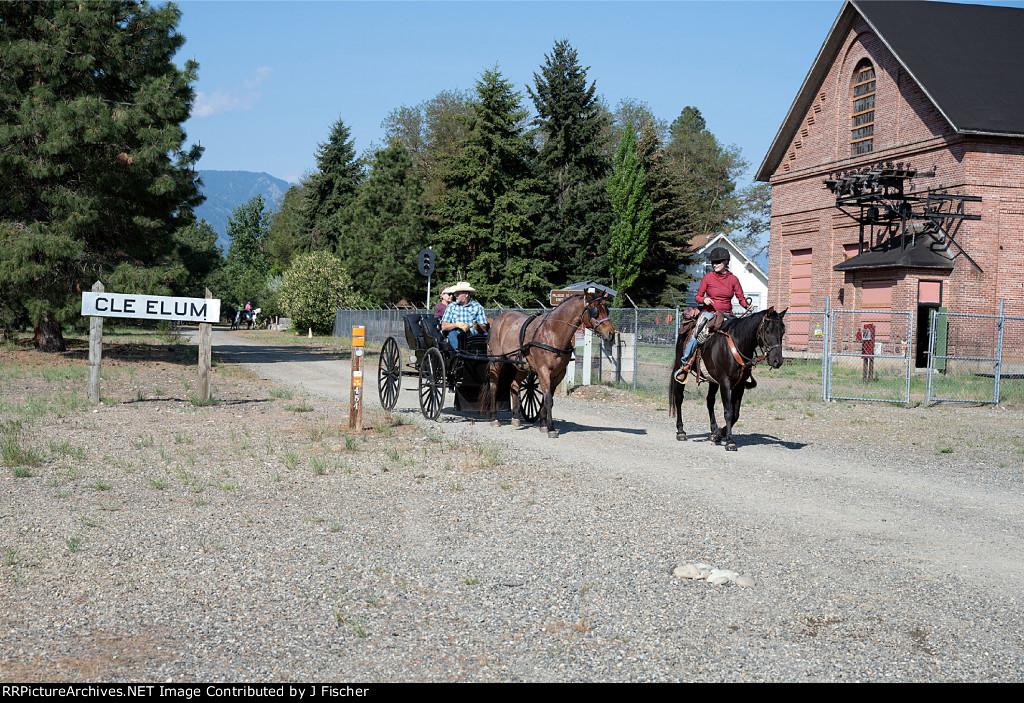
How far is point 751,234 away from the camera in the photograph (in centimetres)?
7638

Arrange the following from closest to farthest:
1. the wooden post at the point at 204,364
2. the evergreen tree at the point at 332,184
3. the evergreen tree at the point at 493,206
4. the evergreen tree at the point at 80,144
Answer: the wooden post at the point at 204,364 → the evergreen tree at the point at 80,144 → the evergreen tree at the point at 493,206 → the evergreen tree at the point at 332,184

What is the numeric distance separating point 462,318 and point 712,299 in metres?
4.21

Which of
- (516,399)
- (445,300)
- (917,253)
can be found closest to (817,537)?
(516,399)

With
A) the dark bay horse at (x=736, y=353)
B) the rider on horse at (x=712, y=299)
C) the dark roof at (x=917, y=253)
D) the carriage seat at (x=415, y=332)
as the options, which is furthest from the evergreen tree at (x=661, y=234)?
the dark bay horse at (x=736, y=353)

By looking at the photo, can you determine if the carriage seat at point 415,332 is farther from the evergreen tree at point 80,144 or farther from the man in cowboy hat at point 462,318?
the evergreen tree at point 80,144

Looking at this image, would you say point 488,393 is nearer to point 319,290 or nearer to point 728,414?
point 728,414

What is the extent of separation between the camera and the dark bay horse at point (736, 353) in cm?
1212

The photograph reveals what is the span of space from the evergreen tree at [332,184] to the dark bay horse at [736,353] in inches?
2573

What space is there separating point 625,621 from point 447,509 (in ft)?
10.9

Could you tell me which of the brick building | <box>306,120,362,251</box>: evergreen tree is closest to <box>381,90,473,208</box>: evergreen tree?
<box>306,120,362,251</box>: evergreen tree

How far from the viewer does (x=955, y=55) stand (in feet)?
108

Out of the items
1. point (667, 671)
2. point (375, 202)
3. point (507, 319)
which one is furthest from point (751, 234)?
point (667, 671)

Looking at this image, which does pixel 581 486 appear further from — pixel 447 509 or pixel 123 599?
pixel 123 599

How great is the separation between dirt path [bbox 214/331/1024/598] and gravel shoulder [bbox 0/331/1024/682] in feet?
0.17
